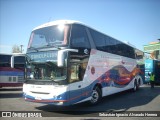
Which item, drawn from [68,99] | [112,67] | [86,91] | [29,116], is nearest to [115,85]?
[112,67]

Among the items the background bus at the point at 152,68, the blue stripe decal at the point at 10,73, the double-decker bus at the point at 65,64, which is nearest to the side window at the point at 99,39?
the double-decker bus at the point at 65,64

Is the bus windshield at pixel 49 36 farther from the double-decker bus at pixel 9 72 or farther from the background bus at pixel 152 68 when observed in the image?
the background bus at pixel 152 68

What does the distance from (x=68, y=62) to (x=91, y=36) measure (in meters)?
2.69

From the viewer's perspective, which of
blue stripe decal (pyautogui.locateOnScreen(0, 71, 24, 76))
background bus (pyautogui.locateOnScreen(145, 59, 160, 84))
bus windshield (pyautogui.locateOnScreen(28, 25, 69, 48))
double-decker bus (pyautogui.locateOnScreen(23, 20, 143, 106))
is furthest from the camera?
background bus (pyautogui.locateOnScreen(145, 59, 160, 84))

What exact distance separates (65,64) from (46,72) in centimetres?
98

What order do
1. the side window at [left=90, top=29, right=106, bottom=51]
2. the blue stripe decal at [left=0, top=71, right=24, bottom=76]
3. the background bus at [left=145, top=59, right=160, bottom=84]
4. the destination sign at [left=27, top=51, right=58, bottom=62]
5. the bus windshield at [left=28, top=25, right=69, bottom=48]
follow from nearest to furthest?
the destination sign at [left=27, top=51, right=58, bottom=62] → the bus windshield at [left=28, top=25, right=69, bottom=48] → the side window at [left=90, top=29, right=106, bottom=51] → the blue stripe decal at [left=0, top=71, right=24, bottom=76] → the background bus at [left=145, top=59, right=160, bottom=84]

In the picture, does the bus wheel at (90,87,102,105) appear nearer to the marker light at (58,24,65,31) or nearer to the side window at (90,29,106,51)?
the side window at (90,29,106,51)

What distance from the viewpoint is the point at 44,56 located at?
29.6 ft

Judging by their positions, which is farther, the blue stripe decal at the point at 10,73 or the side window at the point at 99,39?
the blue stripe decal at the point at 10,73

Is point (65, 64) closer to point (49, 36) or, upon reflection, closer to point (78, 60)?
point (78, 60)

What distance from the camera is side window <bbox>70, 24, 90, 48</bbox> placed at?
357 inches

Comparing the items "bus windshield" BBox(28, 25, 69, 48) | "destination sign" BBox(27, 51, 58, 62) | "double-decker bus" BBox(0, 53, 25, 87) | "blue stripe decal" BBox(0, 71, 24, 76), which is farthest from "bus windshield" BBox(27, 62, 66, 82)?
"blue stripe decal" BBox(0, 71, 24, 76)

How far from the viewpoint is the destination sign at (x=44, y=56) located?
28.8 feet

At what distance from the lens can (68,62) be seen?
28.2ft
